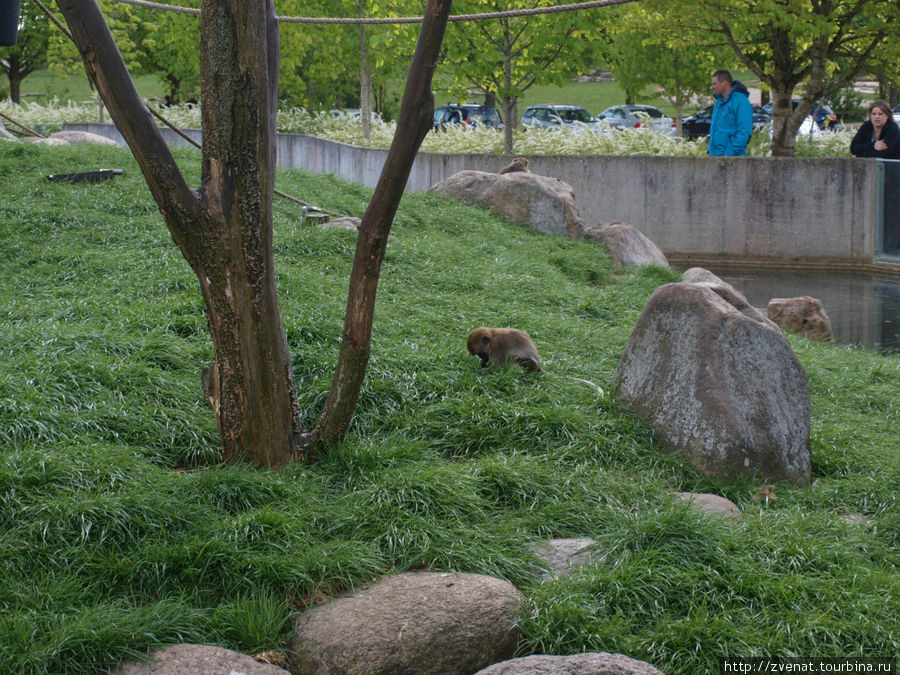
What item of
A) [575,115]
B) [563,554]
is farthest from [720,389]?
[575,115]

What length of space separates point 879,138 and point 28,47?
2816cm

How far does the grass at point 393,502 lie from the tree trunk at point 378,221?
0.26m

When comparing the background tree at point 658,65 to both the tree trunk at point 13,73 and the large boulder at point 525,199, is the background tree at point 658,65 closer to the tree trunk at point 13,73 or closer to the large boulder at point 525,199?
the large boulder at point 525,199

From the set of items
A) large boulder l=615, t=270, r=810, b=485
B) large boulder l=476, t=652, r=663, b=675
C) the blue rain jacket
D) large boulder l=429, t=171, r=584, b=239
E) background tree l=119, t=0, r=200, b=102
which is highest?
background tree l=119, t=0, r=200, b=102

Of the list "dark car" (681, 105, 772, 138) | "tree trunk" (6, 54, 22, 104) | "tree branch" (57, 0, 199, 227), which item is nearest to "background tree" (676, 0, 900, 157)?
"tree branch" (57, 0, 199, 227)

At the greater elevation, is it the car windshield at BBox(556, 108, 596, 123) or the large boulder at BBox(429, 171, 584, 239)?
the car windshield at BBox(556, 108, 596, 123)

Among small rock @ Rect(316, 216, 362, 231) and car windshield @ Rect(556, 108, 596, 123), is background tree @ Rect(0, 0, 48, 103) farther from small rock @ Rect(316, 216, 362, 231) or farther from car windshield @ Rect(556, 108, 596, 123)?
small rock @ Rect(316, 216, 362, 231)

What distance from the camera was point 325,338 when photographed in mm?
6191

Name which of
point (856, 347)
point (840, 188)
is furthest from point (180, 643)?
point (840, 188)

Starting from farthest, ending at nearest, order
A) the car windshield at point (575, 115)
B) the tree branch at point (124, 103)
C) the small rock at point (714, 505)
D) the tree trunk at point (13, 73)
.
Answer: the car windshield at point (575, 115) → the tree trunk at point (13, 73) → the small rock at point (714, 505) → the tree branch at point (124, 103)

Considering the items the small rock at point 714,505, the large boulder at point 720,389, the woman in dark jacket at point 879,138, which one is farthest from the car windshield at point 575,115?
the small rock at point 714,505

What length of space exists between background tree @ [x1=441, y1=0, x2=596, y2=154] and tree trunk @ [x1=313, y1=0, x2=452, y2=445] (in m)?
13.3

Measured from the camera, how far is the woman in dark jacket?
47.1 feet

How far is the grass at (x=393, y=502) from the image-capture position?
3.54 m
